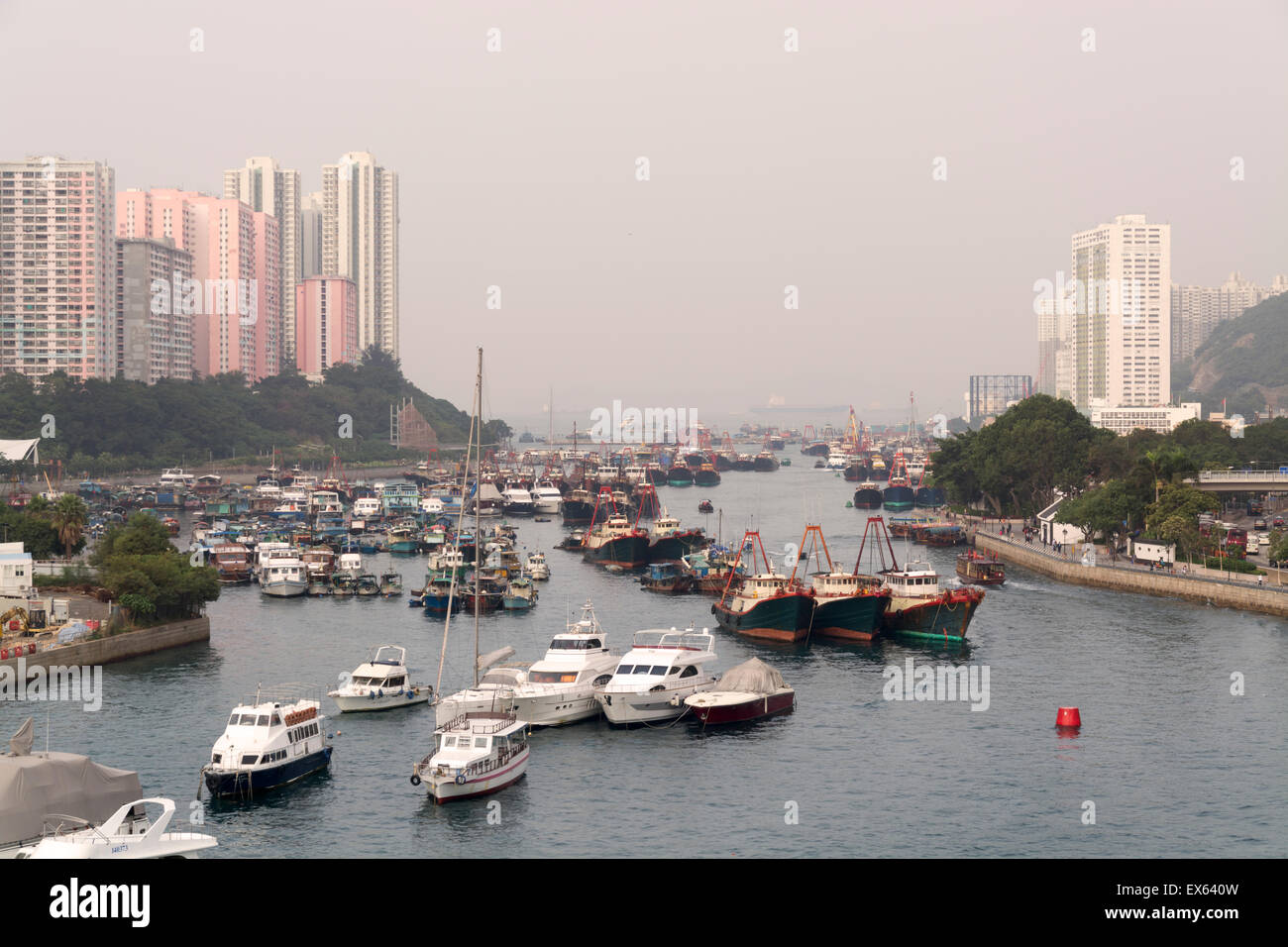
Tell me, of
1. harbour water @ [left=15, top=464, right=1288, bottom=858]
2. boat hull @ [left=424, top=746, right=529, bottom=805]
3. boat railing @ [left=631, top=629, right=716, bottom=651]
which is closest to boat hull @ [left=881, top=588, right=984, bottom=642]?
harbour water @ [left=15, top=464, right=1288, bottom=858]

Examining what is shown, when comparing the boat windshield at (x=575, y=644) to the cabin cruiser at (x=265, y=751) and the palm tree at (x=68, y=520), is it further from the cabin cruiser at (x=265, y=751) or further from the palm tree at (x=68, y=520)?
the palm tree at (x=68, y=520)

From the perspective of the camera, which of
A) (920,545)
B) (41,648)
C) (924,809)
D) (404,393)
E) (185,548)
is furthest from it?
(404,393)

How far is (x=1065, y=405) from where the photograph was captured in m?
83.4

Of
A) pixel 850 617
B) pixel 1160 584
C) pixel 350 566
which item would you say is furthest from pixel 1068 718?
pixel 350 566

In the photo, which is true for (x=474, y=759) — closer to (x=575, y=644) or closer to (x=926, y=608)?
(x=575, y=644)

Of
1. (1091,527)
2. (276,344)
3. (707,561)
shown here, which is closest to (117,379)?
(276,344)

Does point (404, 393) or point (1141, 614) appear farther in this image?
point (404, 393)

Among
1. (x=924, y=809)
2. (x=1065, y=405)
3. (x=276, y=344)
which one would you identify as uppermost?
(x=276, y=344)

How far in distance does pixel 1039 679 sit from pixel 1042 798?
10.8m

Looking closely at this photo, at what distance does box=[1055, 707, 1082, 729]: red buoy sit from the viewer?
26.5m

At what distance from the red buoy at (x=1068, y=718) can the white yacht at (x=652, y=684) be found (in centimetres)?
751

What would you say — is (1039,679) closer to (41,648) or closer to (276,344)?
(41,648)

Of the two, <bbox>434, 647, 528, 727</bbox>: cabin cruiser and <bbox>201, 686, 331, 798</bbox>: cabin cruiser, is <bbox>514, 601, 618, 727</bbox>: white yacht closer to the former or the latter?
<bbox>434, 647, 528, 727</bbox>: cabin cruiser

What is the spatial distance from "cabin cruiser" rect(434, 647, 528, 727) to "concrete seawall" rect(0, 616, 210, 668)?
11.5m
